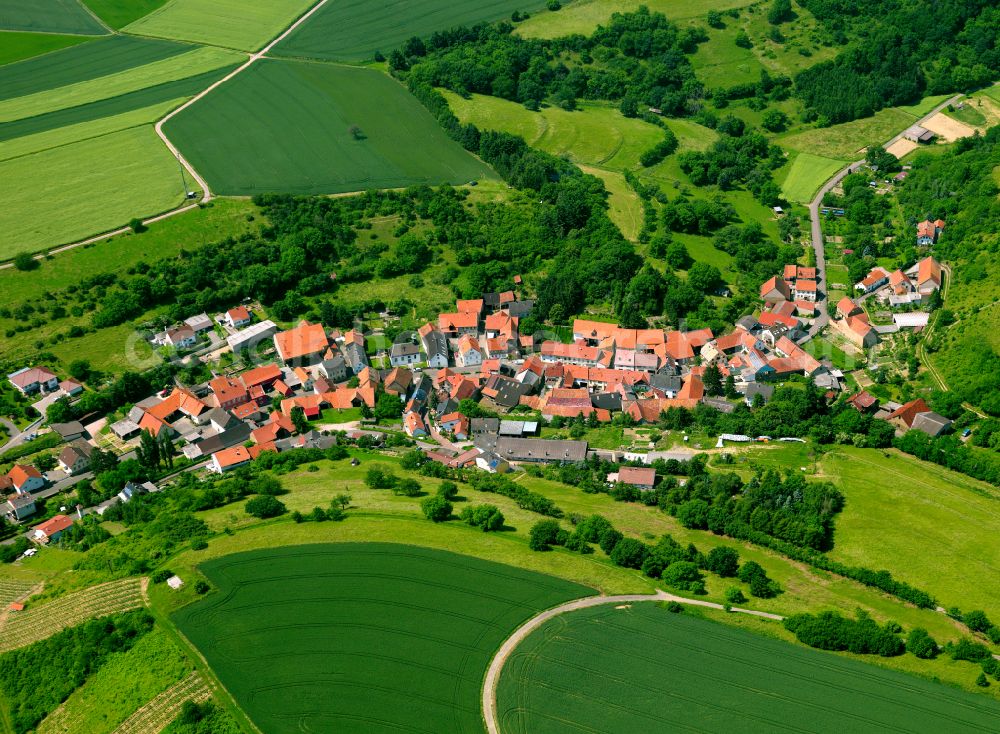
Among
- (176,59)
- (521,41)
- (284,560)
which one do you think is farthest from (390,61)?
(284,560)

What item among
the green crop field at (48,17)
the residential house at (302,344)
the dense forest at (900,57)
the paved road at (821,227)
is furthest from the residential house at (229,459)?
the green crop field at (48,17)

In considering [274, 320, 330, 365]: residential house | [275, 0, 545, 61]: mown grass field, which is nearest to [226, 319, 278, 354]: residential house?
[274, 320, 330, 365]: residential house

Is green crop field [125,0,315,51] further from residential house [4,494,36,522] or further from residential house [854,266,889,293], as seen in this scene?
residential house [854,266,889,293]

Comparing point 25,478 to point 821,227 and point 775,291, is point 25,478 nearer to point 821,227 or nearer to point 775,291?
point 775,291

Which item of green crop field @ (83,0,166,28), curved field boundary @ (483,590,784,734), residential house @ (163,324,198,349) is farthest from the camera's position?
green crop field @ (83,0,166,28)

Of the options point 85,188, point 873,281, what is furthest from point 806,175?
point 85,188

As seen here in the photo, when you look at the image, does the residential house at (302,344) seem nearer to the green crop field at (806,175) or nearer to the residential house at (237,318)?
the residential house at (237,318)
